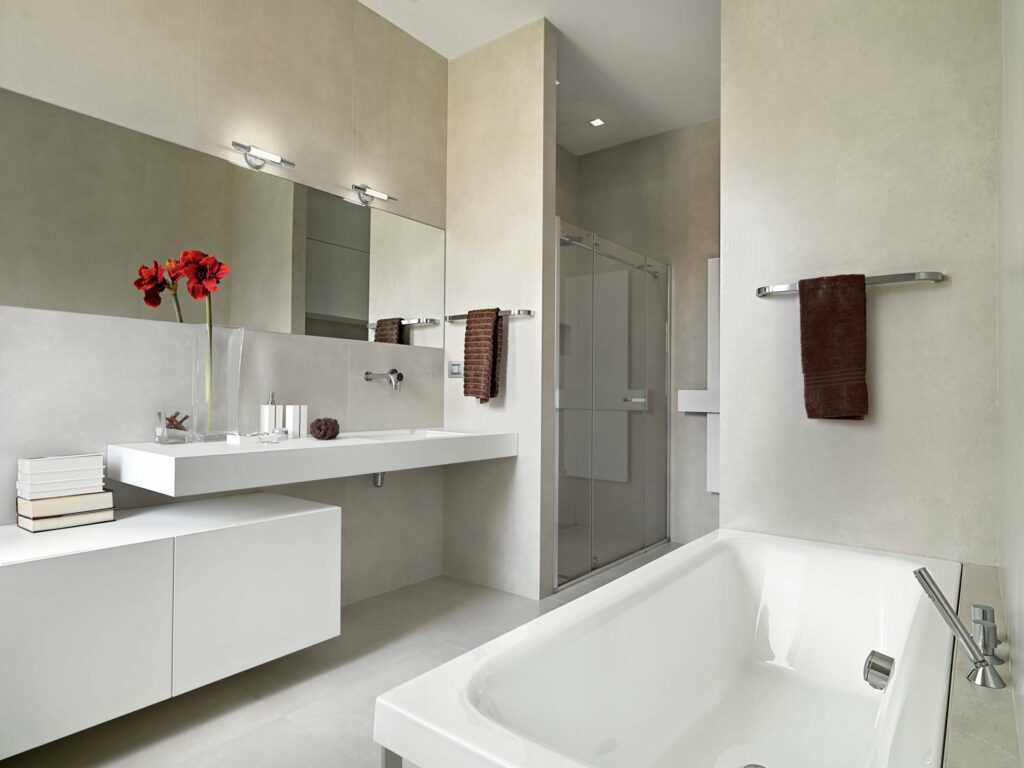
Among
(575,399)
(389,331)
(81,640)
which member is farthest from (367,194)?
(81,640)

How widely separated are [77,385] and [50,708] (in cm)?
100

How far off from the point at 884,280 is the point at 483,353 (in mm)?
1805

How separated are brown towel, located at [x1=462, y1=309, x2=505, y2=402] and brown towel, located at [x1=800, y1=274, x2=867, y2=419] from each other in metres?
1.53

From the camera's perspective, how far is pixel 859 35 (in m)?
2.02

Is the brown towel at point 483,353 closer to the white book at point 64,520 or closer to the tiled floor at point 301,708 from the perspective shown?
the tiled floor at point 301,708

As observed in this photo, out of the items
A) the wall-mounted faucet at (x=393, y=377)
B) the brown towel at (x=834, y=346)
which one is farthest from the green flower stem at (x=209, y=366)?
the brown towel at (x=834, y=346)

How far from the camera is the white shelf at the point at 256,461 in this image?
1881mm

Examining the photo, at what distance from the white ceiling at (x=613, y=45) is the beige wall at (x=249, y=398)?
1.70 m

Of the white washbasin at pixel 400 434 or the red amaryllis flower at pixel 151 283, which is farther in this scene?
the white washbasin at pixel 400 434

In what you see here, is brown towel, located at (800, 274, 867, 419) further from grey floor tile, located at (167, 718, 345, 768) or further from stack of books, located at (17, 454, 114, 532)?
stack of books, located at (17, 454, 114, 532)

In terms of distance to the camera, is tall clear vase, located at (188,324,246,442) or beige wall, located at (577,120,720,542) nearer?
tall clear vase, located at (188,324,246,442)

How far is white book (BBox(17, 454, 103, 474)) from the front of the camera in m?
1.81

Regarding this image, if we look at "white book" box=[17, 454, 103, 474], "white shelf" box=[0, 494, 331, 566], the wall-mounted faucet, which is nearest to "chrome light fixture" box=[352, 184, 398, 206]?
the wall-mounted faucet

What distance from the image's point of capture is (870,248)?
6.56 feet
